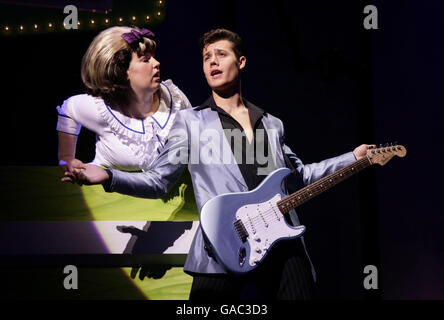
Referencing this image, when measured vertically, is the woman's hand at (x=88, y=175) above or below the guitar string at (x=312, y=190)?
above

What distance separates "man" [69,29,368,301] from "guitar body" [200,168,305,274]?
0.07 metres

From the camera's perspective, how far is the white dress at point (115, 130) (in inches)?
115

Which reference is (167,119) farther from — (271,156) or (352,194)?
(352,194)

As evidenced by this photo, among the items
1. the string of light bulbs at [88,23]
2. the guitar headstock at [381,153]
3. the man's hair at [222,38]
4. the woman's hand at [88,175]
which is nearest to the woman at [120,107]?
the string of light bulbs at [88,23]

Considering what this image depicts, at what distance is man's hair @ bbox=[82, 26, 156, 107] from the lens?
2953 millimetres

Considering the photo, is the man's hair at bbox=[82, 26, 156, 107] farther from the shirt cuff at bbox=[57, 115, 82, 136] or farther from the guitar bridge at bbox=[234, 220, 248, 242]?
the guitar bridge at bbox=[234, 220, 248, 242]

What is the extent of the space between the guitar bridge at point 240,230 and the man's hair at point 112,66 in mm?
1109

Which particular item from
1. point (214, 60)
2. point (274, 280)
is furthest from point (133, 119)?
point (274, 280)

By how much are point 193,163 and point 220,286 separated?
62cm

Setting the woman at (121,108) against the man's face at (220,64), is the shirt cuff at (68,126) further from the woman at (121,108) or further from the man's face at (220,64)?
the man's face at (220,64)

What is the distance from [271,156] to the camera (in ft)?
8.54

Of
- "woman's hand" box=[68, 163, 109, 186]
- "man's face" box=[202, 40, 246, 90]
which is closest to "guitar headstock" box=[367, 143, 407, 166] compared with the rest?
"man's face" box=[202, 40, 246, 90]

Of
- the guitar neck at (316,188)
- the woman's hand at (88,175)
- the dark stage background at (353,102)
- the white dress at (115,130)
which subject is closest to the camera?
the woman's hand at (88,175)
